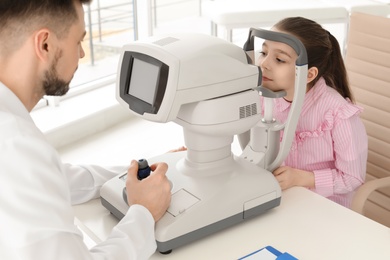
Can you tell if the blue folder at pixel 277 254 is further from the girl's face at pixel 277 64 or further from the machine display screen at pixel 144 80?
the girl's face at pixel 277 64

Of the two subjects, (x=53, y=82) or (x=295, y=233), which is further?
(x=295, y=233)

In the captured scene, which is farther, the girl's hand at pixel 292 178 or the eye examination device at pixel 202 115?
the girl's hand at pixel 292 178

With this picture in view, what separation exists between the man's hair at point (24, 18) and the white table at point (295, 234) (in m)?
0.53

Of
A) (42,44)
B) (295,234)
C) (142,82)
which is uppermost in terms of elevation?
(42,44)

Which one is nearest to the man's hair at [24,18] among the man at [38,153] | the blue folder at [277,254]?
the man at [38,153]

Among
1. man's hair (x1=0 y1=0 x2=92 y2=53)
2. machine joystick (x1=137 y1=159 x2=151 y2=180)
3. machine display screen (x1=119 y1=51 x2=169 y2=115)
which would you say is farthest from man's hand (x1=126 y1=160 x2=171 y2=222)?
man's hair (x1=0 y1=0 x2=92 y2=53)

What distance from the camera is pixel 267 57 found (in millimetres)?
1657

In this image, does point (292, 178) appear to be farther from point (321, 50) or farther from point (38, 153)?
point (38, 153)

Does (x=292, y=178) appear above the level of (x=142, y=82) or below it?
below

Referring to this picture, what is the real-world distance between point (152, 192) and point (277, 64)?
23.6 inches

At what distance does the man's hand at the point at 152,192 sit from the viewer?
1.28 meters

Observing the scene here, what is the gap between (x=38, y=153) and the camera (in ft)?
3.36

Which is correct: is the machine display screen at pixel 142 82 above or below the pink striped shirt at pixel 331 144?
above

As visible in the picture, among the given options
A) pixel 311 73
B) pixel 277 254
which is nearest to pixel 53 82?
pixel 277 254
